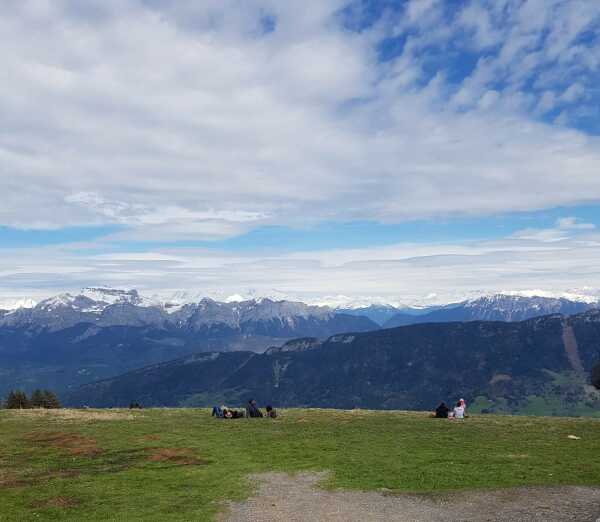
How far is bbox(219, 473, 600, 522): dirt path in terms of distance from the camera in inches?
1006

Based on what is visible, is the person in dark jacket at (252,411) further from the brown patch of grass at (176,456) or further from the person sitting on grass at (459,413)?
the brown patch of grass at (176,456)

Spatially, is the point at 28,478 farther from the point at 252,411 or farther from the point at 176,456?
the point at 252,411

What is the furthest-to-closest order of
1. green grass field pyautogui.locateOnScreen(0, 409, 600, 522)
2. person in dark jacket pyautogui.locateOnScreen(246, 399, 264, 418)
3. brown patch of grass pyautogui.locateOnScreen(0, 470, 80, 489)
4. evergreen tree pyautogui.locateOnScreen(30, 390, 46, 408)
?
evergreen tree pyautogui.locateOnScreen(30, 390, 46, 408), person in dark jacket pyautogui.locateOnScreen(246, 399, 264, 418), brown patch of grass pyautogui.locateOnScreen(0, 470, 80, 489), green grass field pyautogui.locateOnScreen(0, 409, 600, 522)

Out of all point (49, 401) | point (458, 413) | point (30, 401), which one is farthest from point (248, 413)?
point (49, 401)

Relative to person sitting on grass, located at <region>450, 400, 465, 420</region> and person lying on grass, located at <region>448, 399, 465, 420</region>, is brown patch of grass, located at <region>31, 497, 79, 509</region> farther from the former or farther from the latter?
person sitting on grass, located at <region>450, 400, 465, 420</region>

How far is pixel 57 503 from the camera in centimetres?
2958

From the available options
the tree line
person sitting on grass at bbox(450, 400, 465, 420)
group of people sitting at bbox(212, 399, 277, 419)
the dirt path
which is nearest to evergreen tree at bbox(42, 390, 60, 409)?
the tree line

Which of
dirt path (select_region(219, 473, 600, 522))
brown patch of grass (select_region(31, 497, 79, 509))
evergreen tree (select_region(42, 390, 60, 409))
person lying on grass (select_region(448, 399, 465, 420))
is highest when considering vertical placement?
dirt path (select_region(219, 473, 600, 522))

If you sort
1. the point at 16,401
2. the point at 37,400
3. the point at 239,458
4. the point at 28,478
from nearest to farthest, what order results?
the point at 28,478
the point at 239,458
the point at 16,401
the point at 37,400

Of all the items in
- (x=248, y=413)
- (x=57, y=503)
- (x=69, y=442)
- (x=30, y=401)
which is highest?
(x=57, y=503)

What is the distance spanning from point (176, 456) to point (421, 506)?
66.3 feet

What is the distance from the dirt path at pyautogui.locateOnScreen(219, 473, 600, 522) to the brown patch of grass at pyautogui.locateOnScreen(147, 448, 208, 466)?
9575 mm

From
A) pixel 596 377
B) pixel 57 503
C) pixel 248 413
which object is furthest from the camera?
pixel 596 377

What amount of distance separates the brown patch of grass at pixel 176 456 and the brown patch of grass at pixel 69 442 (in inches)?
191
